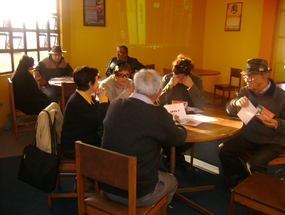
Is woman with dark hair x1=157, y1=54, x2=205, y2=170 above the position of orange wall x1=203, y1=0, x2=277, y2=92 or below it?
below

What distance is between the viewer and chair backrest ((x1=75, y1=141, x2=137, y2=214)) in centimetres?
146

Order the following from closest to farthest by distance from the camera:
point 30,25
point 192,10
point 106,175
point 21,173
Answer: point 106,175, point 21,173, point 30,25, point 192,10

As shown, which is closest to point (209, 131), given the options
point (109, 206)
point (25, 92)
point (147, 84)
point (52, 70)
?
point (147, 84)

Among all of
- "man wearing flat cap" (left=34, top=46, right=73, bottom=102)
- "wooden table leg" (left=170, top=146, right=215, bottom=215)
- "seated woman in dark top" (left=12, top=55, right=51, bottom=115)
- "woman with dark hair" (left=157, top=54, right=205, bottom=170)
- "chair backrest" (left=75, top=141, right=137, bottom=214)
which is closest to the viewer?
"chair backrest" (left=75, top=141, right=137, bottom=214)

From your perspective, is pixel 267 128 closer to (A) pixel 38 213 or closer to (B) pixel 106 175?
(B) pixel 106 175

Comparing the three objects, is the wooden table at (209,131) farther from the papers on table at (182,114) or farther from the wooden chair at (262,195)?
→ the wooden chair at (262,195)

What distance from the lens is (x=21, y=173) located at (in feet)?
7.35

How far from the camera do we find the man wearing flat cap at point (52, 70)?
4.75m

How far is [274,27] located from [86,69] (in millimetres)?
4465

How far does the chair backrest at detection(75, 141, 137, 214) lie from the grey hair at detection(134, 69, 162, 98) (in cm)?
44

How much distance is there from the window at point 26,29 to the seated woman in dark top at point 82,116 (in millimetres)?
2627

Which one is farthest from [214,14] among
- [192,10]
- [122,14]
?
[122,14]

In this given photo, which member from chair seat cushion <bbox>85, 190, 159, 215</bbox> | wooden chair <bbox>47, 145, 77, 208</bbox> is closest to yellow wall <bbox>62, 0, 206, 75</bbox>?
wooden chair <bbox>47, 145, 77, 208</bbox>

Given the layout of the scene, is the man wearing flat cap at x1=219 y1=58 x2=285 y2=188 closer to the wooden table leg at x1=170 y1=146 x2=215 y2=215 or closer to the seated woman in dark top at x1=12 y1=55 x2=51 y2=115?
the wooden table leg at x1=170 y1=146 x2=215 y2=215
